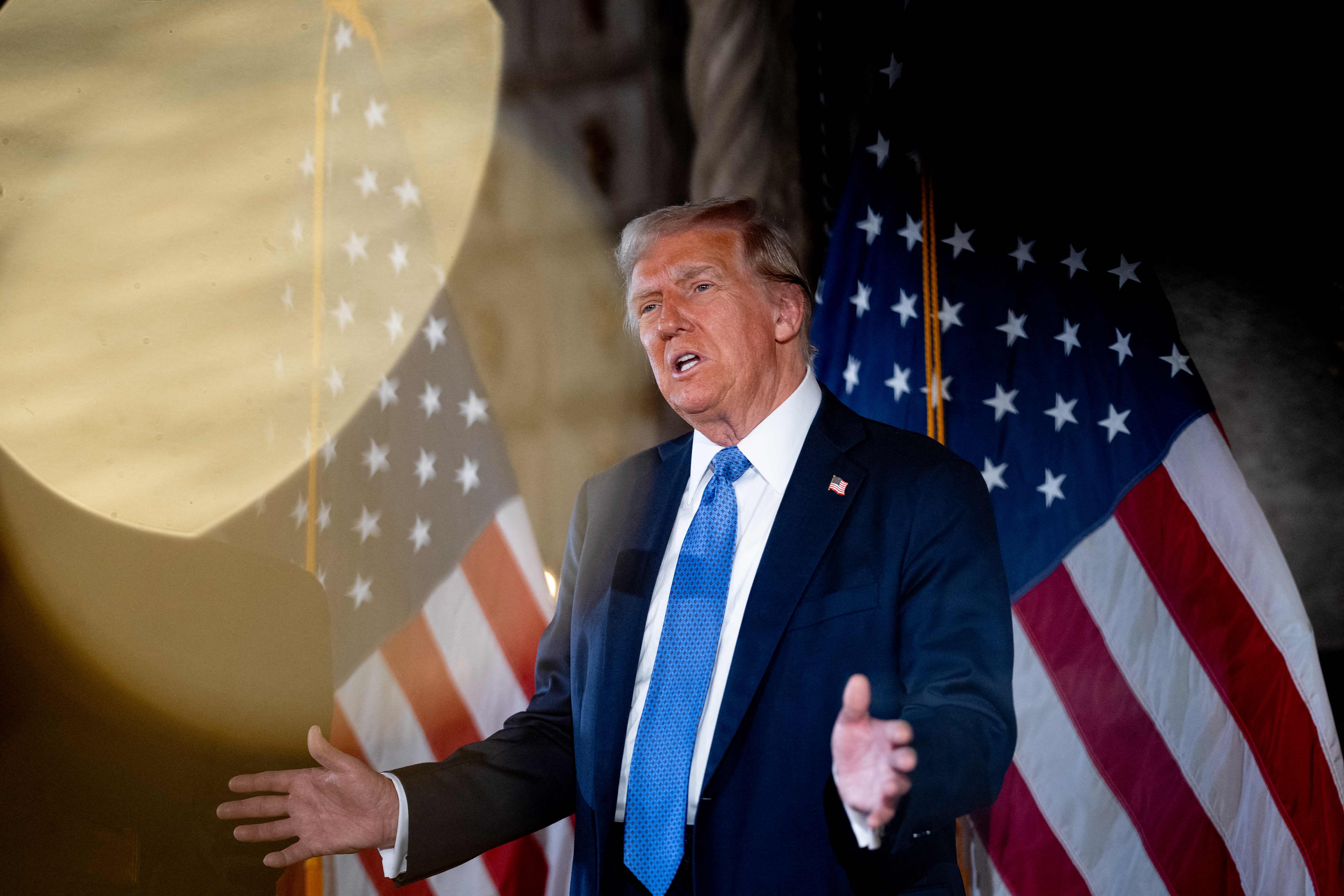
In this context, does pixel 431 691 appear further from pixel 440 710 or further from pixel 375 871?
pixel 375 871

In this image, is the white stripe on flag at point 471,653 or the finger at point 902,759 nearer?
the finger at point 902,759

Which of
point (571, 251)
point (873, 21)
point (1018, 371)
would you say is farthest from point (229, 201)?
point (1018, 371)

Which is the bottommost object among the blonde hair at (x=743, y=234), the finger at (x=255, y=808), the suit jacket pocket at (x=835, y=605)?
the finger at (x=255, y=808)

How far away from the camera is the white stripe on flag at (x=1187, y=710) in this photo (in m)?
1.93

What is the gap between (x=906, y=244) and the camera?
2.35 metres

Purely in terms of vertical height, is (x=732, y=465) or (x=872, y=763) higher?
(x=732, y=465)

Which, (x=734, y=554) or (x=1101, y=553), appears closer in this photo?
(x=734, y=554)

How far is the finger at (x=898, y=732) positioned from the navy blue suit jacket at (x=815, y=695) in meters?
0.07

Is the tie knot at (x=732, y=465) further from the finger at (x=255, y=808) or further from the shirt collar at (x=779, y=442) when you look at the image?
the finger at (x=255, y=808)

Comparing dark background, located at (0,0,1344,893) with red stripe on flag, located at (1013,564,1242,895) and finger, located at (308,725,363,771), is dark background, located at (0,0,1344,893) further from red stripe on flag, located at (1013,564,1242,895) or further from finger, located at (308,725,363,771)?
finger, located at (308,725,363,771)

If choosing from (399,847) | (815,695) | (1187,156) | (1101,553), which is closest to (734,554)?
(815,695)

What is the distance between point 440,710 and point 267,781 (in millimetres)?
819

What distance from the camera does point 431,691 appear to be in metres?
2.17

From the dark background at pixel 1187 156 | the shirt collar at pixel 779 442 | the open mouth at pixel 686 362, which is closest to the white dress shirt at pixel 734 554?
the shirt collar at pixel 779 442
